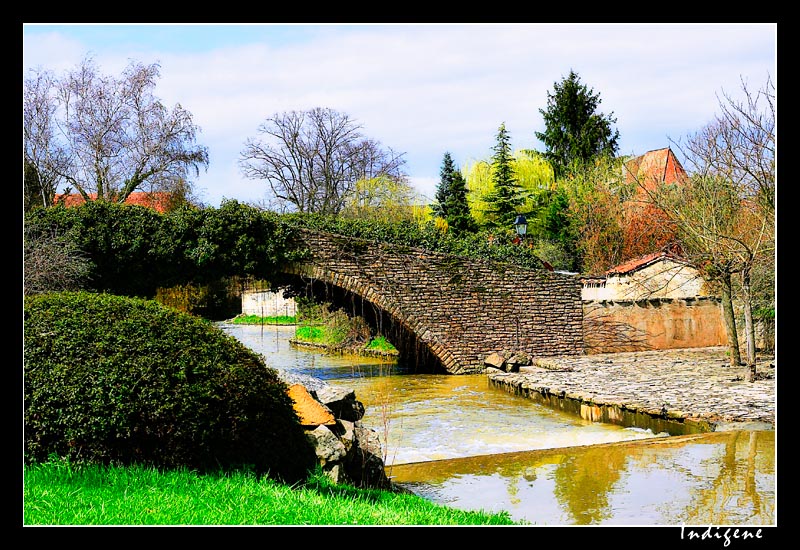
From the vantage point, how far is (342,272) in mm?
16484

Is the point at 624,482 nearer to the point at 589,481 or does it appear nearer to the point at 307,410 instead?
the point at 589,481

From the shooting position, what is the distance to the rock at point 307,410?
6.05 m

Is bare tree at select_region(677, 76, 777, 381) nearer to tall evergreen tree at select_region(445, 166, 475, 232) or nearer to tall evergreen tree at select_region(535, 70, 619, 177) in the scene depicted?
tall evergreen tree at select_region(445, 166, 475, 232)

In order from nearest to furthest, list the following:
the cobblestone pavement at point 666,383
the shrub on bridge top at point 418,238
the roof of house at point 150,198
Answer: the cobblestone pavement at point 666,383, the shrub on bridge top at point 418,238, the roof of house at point 150,198

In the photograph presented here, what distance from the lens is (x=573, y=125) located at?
37844mm

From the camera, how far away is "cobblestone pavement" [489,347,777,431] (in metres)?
9.52

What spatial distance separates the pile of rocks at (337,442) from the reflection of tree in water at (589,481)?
61.2 inches

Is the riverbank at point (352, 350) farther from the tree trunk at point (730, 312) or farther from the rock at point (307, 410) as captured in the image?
the rock at point (307, 410)

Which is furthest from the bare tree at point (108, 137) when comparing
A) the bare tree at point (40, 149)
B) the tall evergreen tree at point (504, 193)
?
the tall evergreen tree at point (504, 193)

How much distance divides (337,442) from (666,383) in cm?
830
